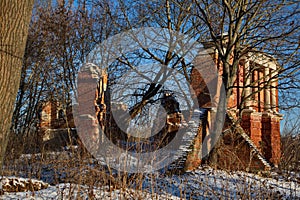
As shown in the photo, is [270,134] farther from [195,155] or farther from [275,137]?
[195,155]

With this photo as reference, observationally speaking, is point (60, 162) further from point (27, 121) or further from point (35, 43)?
point (35, 43)

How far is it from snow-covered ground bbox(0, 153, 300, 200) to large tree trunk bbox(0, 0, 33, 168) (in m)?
2.17

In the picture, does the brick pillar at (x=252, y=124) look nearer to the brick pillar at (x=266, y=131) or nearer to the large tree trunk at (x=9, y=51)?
the brick pillar at (x=266, y=131)

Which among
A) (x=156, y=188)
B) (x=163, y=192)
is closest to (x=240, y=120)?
(x=163, y=192)

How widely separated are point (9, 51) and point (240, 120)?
30.8 ft

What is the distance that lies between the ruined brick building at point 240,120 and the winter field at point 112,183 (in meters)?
0.78

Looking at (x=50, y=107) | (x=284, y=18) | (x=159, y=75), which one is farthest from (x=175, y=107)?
(x=50, y=107)

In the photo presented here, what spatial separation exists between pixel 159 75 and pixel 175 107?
1.33m

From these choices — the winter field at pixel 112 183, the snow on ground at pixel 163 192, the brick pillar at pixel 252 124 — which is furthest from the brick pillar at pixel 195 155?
the brick pillar at pixel 252 124

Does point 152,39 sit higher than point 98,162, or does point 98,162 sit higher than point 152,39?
point 152,39

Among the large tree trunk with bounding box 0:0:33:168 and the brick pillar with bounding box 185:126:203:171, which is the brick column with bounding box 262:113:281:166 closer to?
the brick pillar with bounding box 185:126:203:171

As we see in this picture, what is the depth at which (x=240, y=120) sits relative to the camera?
11.4m

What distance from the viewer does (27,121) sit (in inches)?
517

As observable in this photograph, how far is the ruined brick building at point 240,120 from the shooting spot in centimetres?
988
